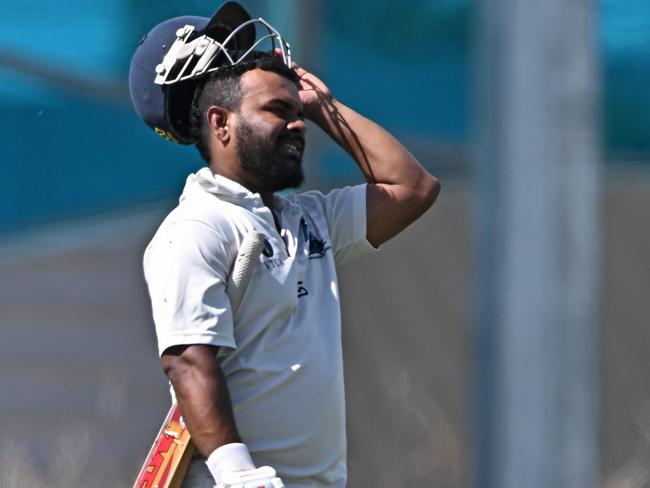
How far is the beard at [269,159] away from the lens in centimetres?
321

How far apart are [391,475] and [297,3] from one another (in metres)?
1.88

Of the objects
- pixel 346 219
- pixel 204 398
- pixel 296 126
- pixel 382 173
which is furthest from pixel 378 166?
pixel 204 398

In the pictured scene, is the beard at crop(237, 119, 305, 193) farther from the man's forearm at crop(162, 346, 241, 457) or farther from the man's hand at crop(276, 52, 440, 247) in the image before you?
Result: the man's forearm at crop(162, 346, 241, 457)

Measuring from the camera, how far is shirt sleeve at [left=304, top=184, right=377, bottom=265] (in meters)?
3.46

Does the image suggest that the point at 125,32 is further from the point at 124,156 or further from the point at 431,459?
the point at 431,459

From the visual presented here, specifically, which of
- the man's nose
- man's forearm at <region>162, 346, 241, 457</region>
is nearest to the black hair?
the man's nose

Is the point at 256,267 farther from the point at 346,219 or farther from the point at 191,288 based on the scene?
the point at 346,219

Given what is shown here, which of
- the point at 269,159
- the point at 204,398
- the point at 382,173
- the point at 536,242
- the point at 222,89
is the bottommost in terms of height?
the point at 536,242

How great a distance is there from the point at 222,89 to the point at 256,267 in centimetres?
45

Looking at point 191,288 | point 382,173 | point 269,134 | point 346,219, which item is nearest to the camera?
point 191,288

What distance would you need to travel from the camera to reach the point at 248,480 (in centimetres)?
280

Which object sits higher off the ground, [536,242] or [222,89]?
[222,89]

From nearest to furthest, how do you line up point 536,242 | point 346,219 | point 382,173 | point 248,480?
point 248,480 → point 346,219 → point 382,173 → point 536,242

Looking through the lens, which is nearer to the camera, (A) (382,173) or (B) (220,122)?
(B) (220,122)
